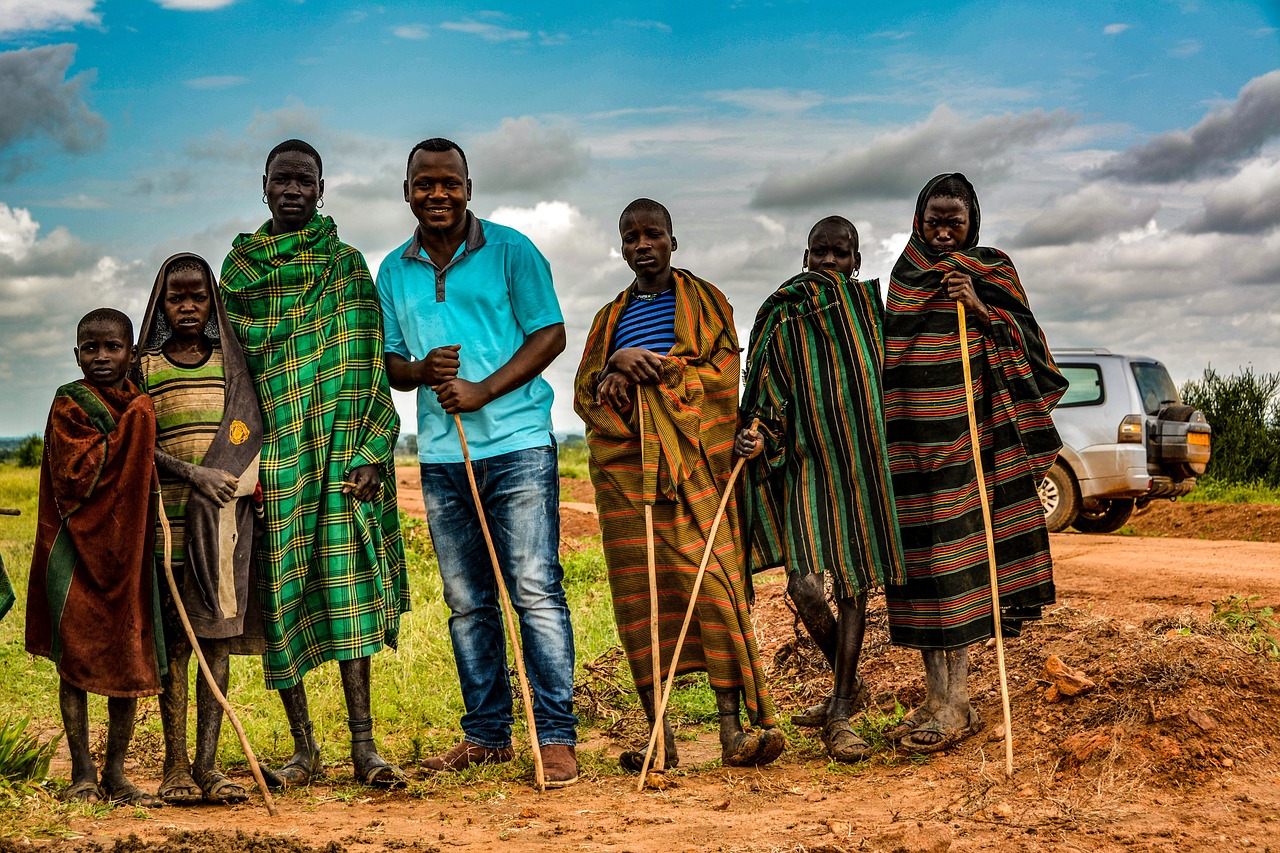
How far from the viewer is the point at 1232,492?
52.9ft

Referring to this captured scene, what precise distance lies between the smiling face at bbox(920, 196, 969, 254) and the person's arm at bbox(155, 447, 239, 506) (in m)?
2.82

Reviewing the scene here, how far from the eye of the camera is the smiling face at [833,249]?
180 inches

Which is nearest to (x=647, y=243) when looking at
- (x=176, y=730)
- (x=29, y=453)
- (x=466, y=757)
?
(x=466, y=757)

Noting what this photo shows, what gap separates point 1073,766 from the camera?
4.16 meters

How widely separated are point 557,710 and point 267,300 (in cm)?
196

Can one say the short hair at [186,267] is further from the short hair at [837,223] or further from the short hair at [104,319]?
the short hair at [837,223]

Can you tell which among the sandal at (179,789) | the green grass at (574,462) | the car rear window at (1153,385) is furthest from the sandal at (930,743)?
the green grass at (574,462)

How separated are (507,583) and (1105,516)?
9.74 metres

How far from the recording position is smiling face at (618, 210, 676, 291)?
169 inches

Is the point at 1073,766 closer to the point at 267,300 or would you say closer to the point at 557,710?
the point at 557,710

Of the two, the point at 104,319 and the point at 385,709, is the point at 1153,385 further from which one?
the point at 104,319

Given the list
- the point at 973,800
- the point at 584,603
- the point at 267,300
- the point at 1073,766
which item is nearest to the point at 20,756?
the point at 267,300

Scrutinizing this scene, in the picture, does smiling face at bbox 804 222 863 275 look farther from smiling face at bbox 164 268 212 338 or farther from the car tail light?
the car tail light

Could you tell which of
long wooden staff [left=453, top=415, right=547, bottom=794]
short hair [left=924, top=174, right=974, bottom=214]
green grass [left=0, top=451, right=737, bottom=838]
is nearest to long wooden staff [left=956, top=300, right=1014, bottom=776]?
short hair [left=924, top=174, right=974, bottom=214]
